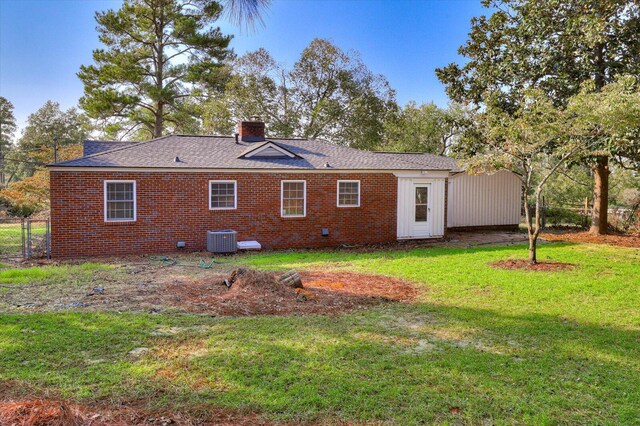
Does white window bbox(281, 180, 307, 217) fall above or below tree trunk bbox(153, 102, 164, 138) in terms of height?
below

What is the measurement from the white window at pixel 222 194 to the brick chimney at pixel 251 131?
3.72m

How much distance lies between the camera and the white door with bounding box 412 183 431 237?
16250 millimetres

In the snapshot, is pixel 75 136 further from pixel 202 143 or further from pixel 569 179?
pixel 569 179

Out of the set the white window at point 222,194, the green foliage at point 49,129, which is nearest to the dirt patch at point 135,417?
the white window at point 222,194

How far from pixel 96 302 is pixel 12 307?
3.80 ft

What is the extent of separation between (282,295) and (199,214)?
7.07m

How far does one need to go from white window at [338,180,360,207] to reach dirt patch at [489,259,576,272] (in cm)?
544

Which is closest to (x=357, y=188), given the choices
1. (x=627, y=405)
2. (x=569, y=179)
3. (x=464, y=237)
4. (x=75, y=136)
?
(x=464, y=237)

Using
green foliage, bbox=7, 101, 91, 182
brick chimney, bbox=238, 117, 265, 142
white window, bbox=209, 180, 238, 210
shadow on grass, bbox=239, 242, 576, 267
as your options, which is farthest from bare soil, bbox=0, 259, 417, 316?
green foliage, bbox=7, 101, 91, 182

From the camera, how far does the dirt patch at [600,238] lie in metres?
15.7

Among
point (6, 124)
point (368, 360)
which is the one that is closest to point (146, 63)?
point (368, 360)

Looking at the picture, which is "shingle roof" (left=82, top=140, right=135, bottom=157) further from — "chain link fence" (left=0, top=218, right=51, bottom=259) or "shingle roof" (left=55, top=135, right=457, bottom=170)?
"chain link fence" (left=0, top=218, right=51, bottom=259)

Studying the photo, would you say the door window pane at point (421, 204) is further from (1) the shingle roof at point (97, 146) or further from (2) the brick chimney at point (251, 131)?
(1) the shingle roof at point (97, 146)

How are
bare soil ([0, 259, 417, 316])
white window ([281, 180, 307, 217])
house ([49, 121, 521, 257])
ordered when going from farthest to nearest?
white window ([281, 180, 307, 217])
house ([49, 121, 521, 257])
bare soil ([0, 259, 417, 316])
